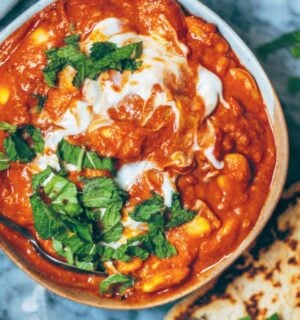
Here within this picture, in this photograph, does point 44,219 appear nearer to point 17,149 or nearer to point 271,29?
point 17,149

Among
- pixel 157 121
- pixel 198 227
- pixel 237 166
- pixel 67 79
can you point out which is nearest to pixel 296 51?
pixel 237 166

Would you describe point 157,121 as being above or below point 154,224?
above

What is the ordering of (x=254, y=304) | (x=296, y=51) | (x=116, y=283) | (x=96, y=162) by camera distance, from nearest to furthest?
(x=96, y=162) < (x=116, y=283) < (x=254, y=304) < (x=296, y=51)

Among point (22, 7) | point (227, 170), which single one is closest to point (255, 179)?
point (227, 170)

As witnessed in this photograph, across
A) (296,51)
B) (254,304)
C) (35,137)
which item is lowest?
(254,304)

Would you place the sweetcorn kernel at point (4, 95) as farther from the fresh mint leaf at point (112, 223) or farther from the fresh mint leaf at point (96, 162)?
the fresh mint leaf at point (112, 223)

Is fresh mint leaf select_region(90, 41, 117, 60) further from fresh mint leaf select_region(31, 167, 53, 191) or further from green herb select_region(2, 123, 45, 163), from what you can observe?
fresh mint leaf select_region(31, 167, 53, 191)
